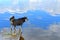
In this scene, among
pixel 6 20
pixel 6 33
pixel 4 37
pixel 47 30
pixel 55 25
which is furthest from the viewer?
pixel 6 20

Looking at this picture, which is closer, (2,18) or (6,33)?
(6,33)

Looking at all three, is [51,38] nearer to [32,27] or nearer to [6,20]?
[32,27]

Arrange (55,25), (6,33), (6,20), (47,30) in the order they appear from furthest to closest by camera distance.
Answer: (6,20) → (55,25) → (47,30) → (6,33)

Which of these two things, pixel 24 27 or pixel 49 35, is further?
pixel 24 27

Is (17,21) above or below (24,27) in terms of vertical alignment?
above

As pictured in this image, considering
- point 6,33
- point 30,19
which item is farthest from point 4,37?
point 30,19

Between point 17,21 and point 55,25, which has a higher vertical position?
point 17,21

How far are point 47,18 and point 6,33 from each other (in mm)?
2036

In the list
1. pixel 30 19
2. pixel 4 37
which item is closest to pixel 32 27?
pixel 30 19

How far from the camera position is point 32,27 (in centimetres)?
558

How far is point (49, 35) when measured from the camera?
16.4 ft

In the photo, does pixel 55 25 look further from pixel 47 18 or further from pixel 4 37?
pixel 4 37

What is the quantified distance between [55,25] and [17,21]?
5.37 feet

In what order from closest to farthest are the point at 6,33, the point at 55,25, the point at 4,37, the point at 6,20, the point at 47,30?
the point at 4,37 → the point at 6,33 → the point at 47,30 → the point at 55,25 → the point at 6,20
